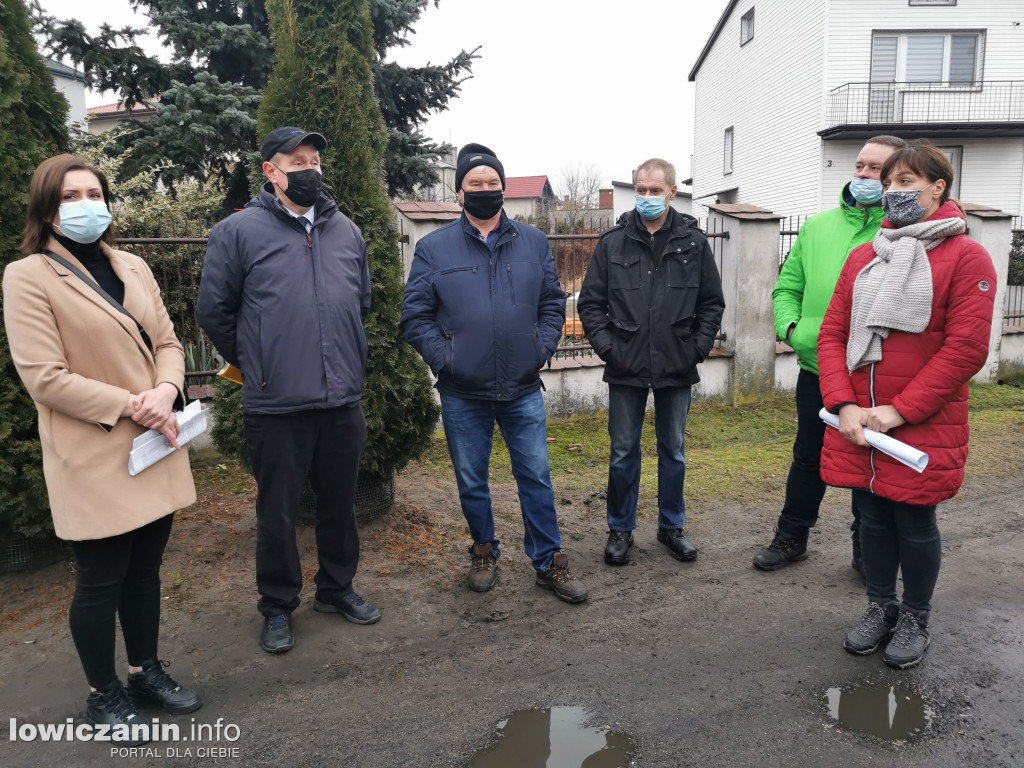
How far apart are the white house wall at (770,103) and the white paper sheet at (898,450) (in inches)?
769

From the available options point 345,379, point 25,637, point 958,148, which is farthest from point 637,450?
point 958,148

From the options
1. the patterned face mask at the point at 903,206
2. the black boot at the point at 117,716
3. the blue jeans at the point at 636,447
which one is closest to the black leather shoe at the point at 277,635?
the black boot at the point at 117,716

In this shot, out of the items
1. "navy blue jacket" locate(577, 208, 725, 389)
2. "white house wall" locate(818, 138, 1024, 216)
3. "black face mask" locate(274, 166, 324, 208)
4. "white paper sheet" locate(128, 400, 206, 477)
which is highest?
"white house wall" locate(818, 138, 1024, 216)

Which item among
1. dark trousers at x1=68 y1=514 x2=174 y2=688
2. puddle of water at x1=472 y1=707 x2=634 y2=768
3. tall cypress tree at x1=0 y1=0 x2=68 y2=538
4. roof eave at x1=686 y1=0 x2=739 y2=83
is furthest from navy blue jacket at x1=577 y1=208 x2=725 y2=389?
roof eave at x1=686 y1=0 x2=739 y2=83

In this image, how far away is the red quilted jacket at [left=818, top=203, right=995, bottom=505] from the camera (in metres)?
2.92

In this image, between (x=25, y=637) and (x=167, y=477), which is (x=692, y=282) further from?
(x=25, y=637)

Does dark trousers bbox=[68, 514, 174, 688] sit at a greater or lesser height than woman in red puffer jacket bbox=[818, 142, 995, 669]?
lesser

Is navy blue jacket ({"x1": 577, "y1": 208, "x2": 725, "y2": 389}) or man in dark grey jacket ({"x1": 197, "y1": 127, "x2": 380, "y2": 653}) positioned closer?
man in dark grey jacket ({"x1": 197, "y1": 127, "x2": 380, "y2": 653})

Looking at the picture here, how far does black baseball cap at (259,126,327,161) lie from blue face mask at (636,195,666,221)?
1.78 meters

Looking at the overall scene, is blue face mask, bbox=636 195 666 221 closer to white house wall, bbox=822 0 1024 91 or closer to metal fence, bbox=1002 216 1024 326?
metal fence, bbox=1002 216 1024 326

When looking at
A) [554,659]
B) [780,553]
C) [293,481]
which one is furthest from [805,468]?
[293,481]

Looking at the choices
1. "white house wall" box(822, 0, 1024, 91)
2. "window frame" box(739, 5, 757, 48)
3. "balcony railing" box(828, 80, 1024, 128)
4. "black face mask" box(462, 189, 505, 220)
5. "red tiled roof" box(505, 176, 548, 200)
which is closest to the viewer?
"black face mask" box(462, 189, 505, 220)

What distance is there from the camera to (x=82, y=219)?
8.55 ft

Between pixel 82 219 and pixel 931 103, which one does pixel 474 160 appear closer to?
pixel 82 219
